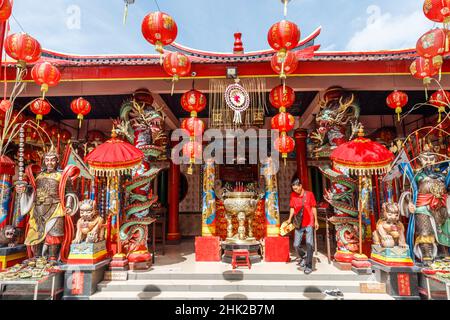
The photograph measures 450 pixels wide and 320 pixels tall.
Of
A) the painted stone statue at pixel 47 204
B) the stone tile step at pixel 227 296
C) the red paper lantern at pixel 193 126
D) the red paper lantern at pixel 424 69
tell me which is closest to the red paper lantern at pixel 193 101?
the red paper lantern at pixel 193 126

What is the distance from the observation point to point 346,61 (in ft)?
17.5

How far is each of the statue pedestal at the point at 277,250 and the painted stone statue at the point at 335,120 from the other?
209 cm

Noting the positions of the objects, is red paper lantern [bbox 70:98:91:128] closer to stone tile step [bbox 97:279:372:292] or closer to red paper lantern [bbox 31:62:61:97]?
red paper lantern [bbox 31:62:61:97]

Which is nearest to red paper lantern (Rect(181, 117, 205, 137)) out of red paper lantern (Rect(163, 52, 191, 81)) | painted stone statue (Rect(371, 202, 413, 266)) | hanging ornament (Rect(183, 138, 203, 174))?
hanging ornament (Rect(183, 138, 203, 174))

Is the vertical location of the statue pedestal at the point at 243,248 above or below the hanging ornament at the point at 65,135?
below

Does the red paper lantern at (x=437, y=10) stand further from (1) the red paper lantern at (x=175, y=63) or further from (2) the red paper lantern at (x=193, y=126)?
(2) the red paper lantern at (x=193, y=126)

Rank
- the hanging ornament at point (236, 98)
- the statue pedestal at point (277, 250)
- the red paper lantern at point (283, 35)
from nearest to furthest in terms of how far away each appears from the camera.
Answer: the red paper lantern at point (283, 35) < the hanging ornament at point (236, 98) < the statue pedestal at point (277, 250)

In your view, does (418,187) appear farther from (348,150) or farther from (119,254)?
(119,254)

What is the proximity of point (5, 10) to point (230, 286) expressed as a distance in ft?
16.7

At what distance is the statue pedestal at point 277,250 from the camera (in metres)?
5.31

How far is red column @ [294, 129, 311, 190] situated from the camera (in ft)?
26.7

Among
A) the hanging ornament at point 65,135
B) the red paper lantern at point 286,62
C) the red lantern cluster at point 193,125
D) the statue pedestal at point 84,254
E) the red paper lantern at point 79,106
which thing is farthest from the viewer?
the hanging ornament at point 65,135

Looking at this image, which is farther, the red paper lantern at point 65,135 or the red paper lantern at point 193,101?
the red paper lantern at point 65,135
